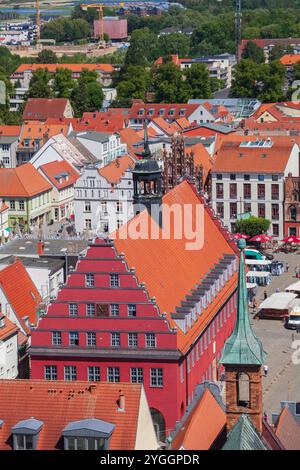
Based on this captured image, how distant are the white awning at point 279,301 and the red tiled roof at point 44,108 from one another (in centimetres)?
6452

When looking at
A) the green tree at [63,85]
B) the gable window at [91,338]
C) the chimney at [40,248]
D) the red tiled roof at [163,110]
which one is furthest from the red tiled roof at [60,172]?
the green tree at [63,85]

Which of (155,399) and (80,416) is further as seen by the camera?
(155,399)

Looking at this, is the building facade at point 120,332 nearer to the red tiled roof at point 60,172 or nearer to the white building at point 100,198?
the white building at point 100,198

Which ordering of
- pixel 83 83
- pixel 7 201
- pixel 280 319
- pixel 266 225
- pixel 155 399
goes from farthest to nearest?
pixel 83 83 < pixel 7 201 < pixel 266 225 < pixel 280 319 < pixel 155 399

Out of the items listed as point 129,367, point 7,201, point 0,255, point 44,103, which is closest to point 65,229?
point 7,201

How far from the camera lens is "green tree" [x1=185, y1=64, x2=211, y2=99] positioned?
484 feet

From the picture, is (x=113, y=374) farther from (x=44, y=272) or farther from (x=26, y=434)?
(x=26, y=434)

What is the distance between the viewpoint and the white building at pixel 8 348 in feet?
175

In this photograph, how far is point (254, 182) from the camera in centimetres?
8962

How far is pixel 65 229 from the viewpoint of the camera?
90312 mm

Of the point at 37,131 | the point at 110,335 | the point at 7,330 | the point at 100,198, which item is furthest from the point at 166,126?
the point at 110,335
